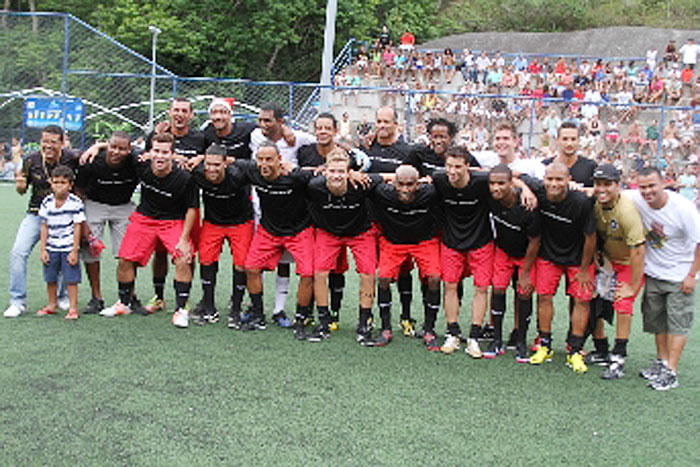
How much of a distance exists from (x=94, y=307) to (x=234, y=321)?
1.44 metres

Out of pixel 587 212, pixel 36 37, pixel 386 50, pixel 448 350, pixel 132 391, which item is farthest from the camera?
pixel 386 50

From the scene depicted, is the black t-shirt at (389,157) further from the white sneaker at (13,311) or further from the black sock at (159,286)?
the white sneaker at (13,311)

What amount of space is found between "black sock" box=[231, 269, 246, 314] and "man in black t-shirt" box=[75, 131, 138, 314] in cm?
132

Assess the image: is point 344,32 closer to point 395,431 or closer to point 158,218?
point 158,218

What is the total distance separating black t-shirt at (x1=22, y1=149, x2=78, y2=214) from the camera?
7582mm

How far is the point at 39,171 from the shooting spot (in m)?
7.61

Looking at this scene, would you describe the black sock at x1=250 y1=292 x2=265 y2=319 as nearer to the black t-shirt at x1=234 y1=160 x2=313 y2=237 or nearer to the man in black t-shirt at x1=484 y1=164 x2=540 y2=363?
the black t-shirt at x1=234 y1=160 x2=313 y2=237

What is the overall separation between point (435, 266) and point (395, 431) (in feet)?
8.14

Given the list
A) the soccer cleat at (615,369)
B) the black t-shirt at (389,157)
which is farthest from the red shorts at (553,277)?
the black t-shirt at (389,157)

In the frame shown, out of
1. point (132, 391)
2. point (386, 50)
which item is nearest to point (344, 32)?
point (386, 50)

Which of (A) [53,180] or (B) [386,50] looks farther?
(B) [386,50]

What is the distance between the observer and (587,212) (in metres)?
6.41

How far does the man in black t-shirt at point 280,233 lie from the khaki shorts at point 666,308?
2.98m

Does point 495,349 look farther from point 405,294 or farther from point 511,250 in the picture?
point 405,294
